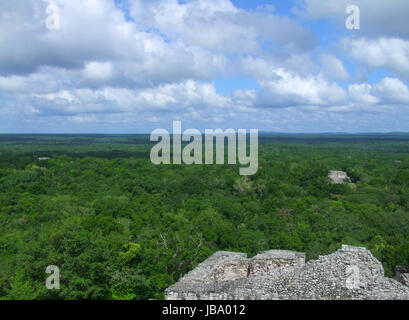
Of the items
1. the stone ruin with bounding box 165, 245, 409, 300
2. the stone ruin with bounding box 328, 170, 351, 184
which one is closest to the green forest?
the stone ruin with bounding box 328, 170, 351, 184

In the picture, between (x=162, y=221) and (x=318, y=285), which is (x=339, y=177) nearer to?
(x=162, y=221)

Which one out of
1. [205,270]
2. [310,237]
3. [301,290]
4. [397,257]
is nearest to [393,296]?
[301,290]

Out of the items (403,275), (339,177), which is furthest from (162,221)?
(339,177)

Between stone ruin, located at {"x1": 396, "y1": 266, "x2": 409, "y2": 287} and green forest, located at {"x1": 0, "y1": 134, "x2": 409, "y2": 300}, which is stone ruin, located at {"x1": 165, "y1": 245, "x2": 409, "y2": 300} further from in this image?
green forest, located at {"x1": 0, "y1": 134, "x2": 409, "y2": 300}

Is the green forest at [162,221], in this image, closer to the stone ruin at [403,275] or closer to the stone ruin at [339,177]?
the stone ruin at [339,177]
